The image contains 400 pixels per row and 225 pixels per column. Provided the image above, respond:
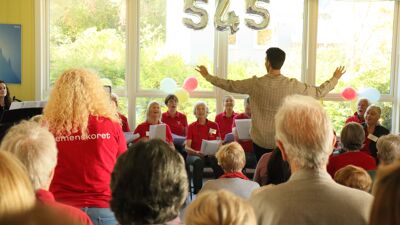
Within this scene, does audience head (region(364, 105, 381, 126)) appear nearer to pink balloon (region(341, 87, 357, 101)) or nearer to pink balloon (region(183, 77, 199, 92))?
pink balloon (region(341, 87, 357, 101))

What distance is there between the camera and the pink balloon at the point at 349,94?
6723mm

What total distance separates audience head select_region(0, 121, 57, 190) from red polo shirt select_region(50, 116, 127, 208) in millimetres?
528

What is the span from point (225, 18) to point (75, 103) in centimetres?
413

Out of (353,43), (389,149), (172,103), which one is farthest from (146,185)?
(353,43)

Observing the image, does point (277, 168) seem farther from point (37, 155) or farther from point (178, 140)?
point (178, 140)

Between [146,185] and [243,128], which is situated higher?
[146,185]

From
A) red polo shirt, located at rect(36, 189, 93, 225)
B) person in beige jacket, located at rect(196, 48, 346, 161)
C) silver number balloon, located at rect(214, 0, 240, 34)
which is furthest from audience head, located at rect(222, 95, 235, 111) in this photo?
red polo shirt, located at rect(36, 189, 93, 225)

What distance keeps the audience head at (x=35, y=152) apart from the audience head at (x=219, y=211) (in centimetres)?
63

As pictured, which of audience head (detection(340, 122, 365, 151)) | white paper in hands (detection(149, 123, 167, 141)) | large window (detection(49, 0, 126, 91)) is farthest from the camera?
large window (detection(49, 0, 126, 91))

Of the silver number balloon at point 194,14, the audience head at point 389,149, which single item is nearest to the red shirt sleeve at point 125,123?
the silver number balloon at point 194,14

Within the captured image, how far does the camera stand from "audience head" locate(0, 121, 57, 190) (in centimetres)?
157

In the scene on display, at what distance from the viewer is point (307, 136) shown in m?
1.56

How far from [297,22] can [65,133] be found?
525 cm

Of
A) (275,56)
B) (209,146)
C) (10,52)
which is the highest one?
(10,52)
